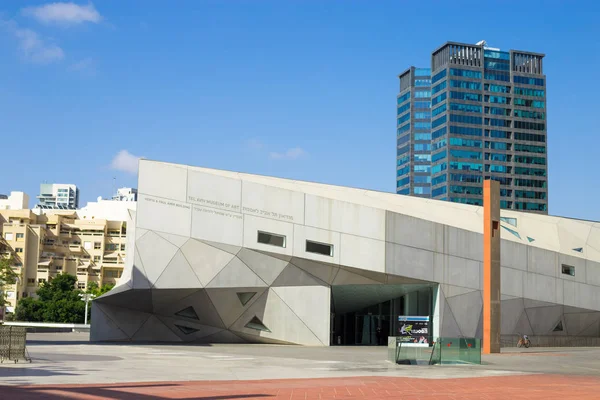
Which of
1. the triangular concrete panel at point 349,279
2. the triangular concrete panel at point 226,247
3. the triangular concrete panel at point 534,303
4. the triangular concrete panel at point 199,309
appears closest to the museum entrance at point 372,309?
the triangular concrete panel at point 349,279

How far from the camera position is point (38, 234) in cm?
12575

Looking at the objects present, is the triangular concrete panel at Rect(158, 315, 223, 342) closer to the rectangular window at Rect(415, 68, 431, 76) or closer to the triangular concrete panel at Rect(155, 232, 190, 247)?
the triangular concrete panel at Rect(155, 232, 190, 247)

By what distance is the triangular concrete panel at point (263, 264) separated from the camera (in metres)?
37.0

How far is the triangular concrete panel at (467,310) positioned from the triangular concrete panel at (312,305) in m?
7.84

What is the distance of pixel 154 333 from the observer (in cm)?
3769

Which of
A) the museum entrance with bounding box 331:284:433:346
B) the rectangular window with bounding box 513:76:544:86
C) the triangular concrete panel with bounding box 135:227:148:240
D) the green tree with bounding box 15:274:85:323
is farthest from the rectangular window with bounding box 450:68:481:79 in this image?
the triangular concrete panel with bounding box 135:227:148:240

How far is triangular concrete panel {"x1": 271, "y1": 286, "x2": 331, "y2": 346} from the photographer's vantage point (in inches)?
1516

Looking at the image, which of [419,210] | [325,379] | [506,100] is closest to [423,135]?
[506,100]

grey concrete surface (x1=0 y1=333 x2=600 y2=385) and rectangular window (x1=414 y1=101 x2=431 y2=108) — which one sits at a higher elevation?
rectangular window (x1=414 y1=101 x2=431 y2=108)

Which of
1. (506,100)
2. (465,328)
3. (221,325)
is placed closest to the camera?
(221,325)

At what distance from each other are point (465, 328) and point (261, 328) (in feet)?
40.5

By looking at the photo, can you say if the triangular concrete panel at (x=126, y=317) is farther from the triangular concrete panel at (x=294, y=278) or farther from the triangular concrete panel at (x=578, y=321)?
the triangular concrete panel at (x=578, y=321)

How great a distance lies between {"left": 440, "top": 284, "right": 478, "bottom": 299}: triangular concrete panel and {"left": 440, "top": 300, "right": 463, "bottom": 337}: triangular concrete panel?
21.7 inches

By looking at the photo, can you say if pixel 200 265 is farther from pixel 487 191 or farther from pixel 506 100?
pixel 506 100
